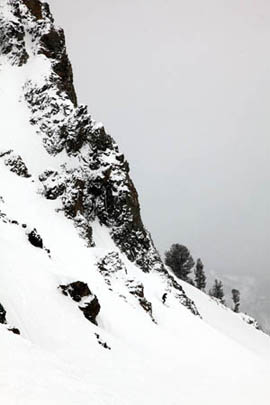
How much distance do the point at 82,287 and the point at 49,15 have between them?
49566mm

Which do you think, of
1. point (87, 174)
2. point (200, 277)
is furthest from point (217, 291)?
point (87, 174)

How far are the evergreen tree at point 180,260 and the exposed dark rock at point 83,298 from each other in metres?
59.1

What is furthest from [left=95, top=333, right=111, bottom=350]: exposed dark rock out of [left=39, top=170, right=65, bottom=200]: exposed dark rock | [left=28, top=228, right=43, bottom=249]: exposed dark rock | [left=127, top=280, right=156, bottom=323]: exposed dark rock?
[left=39, top=170, right=65, bottom=200]: exposed dark rock

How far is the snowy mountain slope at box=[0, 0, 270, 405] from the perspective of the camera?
14.0 meters

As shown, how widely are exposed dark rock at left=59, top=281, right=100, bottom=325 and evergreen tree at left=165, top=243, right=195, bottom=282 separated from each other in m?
59.1

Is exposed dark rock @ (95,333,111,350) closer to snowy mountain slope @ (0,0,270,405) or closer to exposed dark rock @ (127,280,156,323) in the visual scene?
snowy mountain slope @ (0,0,270,405)

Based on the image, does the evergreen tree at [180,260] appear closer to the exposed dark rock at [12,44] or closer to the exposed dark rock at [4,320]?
the exposed dark rock at [12,44]

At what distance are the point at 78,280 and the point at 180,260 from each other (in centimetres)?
5988

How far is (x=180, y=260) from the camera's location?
79.1 m

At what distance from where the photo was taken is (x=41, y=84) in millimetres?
46281

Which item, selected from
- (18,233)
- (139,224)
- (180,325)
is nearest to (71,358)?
(18,233)

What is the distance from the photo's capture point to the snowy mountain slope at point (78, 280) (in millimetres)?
14000

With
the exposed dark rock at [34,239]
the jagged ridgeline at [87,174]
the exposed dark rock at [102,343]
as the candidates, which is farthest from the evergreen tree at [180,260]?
the exposed dark rock at [102,343]

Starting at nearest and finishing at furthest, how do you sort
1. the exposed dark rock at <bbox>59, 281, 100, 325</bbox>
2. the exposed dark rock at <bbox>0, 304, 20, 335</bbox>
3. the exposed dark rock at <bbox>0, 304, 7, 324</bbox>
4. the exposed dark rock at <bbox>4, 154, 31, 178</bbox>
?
the exposed dark rock at <bbox>0, 304, 20, 335</bbox> < the exposed dark rock at <bbox>0, 304, 7, 324</bbox> < the exposed dark rock at <bbox>59, 281, 100, 325</bbox> < the exposed dark rock at <bbox>4, 154, 31, 178</bbox>
